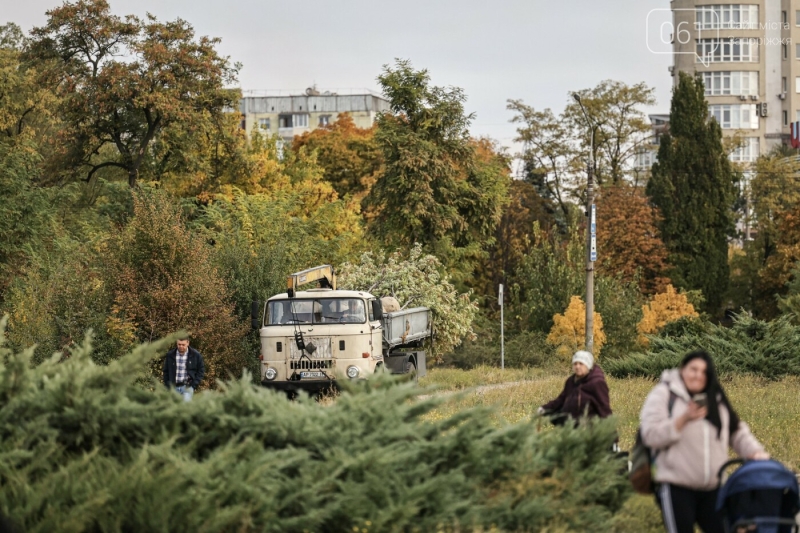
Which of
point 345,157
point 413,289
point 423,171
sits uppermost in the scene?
point 345,157

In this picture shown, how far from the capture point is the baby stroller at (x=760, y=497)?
26.2 ft

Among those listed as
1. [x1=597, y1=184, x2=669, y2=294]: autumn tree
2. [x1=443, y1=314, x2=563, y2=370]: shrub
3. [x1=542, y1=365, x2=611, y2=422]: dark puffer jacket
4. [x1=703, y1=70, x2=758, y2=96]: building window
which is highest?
[x1=703, y1=70, x2=758, y2=96]: building window

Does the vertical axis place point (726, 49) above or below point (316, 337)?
above

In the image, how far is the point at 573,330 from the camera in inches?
1784

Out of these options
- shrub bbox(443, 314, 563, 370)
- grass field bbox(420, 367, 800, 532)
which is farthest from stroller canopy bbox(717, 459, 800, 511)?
shrub bbox(443, 314, 563, 370)

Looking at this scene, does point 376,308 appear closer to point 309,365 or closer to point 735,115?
point 309,365

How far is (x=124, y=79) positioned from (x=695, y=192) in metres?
34.8

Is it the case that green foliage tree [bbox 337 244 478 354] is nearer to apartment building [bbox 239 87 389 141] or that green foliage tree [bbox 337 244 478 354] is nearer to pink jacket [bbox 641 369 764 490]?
pink jacket [bbox 641 369 764 490]

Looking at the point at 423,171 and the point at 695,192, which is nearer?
the point at 423,171

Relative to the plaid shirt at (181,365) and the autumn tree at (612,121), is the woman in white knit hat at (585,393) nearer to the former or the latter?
the plaid shirt at (181,365)

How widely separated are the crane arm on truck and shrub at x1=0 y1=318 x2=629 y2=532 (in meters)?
17.2

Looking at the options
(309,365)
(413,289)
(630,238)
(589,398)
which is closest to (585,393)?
(589,398)

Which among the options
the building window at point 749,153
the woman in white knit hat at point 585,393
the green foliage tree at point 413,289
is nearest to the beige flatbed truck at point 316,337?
the green foliage tree at point 413,289

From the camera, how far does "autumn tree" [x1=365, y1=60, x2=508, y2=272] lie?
48469 millimetres
